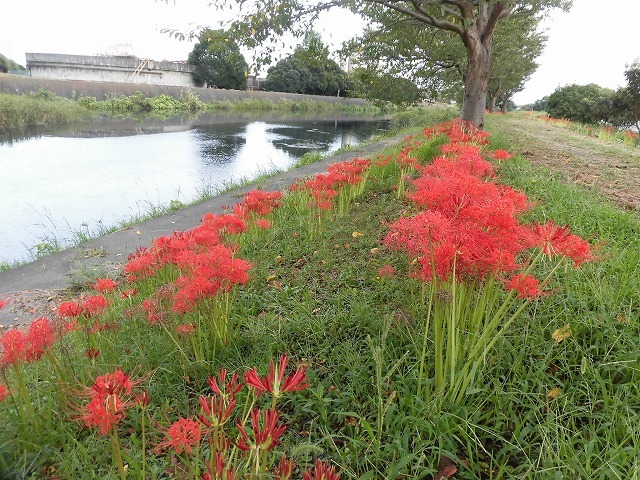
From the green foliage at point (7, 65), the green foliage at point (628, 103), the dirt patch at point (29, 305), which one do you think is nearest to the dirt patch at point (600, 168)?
the dirt patch at point (29, 305)

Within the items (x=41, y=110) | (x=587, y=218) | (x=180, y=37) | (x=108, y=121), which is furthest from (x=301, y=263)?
(x=108, y=121)

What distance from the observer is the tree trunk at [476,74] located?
27.7ft

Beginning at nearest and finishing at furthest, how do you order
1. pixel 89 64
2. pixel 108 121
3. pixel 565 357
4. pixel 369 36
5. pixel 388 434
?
pixel 388 434, pixel 565 357, pixel 369 36, pixel 108 121, pixel 89 64

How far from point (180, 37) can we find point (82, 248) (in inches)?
148

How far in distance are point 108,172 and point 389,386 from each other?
1199 centimetres

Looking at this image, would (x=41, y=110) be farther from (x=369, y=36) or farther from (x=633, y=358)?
(x=633, y=358)

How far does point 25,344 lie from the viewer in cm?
158

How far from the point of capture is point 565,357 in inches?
72.4

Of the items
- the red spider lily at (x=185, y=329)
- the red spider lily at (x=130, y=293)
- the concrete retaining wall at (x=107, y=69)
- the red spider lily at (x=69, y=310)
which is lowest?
the red spider lily at (x=130, y=293)

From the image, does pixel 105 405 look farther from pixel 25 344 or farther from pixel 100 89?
pixel 100 89

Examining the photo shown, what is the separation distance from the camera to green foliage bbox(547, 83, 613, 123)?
23797 millimetres

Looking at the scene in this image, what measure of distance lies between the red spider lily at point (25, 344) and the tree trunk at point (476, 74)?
29.2 feet

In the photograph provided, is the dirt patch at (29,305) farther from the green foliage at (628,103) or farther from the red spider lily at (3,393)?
the green foliage at (628,103)

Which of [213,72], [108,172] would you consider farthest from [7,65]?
[108,172]
